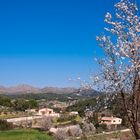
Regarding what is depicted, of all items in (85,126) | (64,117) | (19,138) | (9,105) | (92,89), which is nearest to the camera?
(92,89)

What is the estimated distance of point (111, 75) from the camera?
1020 cm

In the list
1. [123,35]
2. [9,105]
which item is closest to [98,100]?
[123,35]

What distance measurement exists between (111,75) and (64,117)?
222 ft

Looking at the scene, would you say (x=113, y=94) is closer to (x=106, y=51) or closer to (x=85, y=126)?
(x=106, y=51)

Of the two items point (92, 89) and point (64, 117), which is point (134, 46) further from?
point (64, 117)

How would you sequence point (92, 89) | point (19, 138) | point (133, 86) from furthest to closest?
point (19, 138) → point (92, 89) → point (133, 86)

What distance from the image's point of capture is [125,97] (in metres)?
10.2

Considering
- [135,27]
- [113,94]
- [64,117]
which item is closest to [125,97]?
[113,94]

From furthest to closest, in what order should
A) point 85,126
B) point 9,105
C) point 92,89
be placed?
1. point 9,105
2. point 85,126
3. point 92,89

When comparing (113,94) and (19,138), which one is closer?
(113,94)

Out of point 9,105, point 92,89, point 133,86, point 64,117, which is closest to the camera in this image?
point 133,86

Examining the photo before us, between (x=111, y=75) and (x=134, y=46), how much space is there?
915 mm

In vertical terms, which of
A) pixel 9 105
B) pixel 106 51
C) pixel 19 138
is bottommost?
pixel 19 138

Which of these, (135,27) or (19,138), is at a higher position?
(135,27)
